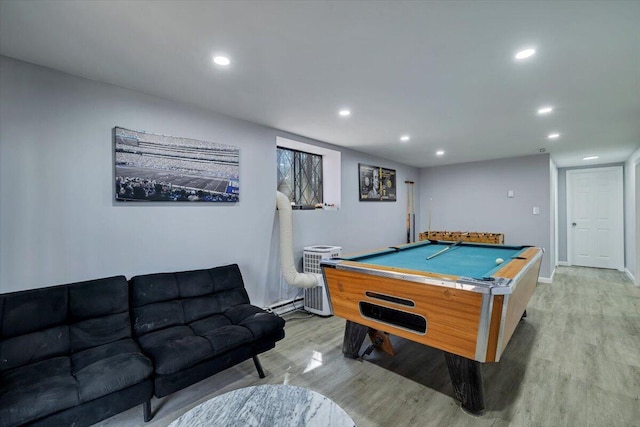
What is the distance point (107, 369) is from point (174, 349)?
1.09ft

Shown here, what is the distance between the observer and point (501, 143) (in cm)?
413

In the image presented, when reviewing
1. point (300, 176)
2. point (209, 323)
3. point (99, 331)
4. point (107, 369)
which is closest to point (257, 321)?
point (209, 323)

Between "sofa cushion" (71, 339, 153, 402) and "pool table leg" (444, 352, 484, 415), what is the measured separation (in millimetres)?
1855

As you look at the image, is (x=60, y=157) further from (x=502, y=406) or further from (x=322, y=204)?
(x=502, y=406)

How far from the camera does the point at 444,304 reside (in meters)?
1.67

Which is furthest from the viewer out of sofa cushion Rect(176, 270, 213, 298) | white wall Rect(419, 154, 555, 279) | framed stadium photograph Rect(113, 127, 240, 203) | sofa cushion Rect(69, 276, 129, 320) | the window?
white wall Rect(419, 154, 555, 279)

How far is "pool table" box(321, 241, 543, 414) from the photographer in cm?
155

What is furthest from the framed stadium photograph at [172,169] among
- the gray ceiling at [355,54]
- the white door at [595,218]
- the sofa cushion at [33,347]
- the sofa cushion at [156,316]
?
the white door at [595,218]

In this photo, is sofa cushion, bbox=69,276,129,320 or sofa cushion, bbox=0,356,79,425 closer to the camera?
sofa cushion, bbox=0,356,79,425

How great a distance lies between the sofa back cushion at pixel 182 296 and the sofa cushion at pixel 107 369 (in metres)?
0.33

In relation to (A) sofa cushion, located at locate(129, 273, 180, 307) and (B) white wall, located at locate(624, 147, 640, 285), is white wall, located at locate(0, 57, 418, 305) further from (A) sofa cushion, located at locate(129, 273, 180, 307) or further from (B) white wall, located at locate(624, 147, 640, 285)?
(B) white wall, located at locate(624, 147, 640, 285)

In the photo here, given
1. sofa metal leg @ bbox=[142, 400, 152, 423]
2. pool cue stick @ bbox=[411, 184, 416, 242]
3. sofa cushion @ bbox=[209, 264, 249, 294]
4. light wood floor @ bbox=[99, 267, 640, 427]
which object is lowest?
light wood floor @ bbox=[99, 267, 640, 427]

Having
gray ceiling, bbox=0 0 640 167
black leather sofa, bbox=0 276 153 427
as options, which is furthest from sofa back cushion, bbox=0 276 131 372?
gray ceiling, bbox=0 0 640 167

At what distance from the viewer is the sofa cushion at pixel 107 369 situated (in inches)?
55.5
